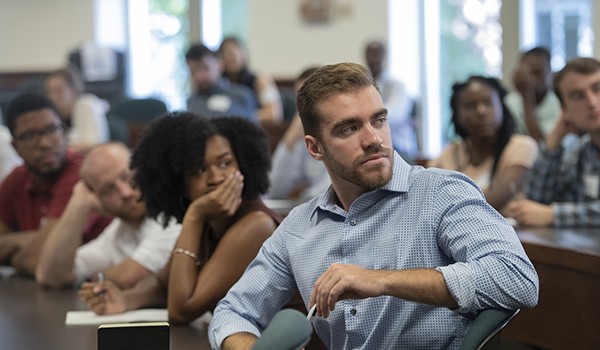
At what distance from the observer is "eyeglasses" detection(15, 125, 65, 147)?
3992mm

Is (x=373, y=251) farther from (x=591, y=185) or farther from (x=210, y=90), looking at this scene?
(x=210, y=90)

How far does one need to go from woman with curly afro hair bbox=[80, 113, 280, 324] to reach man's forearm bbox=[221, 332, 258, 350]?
0.44 metres

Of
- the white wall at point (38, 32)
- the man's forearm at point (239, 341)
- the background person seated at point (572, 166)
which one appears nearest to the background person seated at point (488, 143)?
the background person seated at point (572, 166)

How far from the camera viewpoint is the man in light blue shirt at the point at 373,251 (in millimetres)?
1771

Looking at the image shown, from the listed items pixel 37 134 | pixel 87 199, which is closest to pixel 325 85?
pixel 87 199

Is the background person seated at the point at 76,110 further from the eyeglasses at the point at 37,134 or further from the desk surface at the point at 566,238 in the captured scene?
the desk surface at the point at 566,238

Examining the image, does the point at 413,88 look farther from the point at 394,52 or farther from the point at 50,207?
the point at 50,207

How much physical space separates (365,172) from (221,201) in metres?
0.66

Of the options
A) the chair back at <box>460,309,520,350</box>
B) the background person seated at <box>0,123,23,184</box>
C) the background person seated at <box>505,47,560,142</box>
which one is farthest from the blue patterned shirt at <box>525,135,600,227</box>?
the background person seated at <box>0,123,23,184</box>

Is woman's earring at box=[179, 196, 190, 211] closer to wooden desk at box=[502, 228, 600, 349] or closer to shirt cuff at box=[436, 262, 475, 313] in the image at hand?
wooden desk at box=[502, 228, 600, 349]

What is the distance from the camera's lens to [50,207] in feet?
13.0

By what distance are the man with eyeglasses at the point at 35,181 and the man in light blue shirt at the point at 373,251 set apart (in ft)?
5.98

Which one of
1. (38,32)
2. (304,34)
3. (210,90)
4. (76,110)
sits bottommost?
(76,110)

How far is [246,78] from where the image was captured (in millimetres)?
8430
